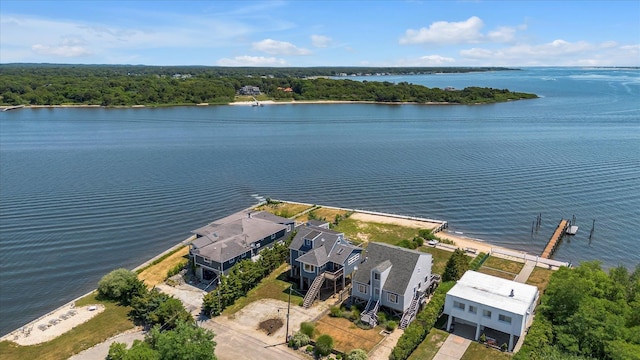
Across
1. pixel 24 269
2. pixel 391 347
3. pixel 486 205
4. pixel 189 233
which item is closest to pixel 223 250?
pixel 189 233

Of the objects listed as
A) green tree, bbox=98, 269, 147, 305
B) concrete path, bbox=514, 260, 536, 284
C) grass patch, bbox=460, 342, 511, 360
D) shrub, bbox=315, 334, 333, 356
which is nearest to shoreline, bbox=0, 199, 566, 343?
concrete path, bbox=514, 260, 536, 284

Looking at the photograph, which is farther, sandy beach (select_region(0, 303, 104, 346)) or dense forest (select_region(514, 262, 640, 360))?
sandy beach (select_region(0, 303, 104, 346))

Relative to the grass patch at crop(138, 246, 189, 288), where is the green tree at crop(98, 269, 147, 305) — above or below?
above

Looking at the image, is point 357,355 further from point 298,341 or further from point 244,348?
point 244,348

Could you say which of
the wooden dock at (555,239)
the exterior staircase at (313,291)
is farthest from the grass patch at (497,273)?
the exterior staircase at (313,291)

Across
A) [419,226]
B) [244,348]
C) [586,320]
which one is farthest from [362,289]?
[419,226]

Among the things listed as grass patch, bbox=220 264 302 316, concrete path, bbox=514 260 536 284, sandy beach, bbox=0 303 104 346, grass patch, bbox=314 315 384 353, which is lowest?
sandy beach, bbox=0 303 104 346

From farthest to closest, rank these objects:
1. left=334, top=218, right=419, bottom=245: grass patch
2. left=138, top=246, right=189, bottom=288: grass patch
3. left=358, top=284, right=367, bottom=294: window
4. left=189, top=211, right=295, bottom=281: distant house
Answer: left=334, top=218, right=419, bottom=245: grass patch < left=138, top=246, right=189, bottom=288: grass patch < left=189, top=211, right=295, bottom=281: distant house < left=358, top=284, right=367, bottom=294: window

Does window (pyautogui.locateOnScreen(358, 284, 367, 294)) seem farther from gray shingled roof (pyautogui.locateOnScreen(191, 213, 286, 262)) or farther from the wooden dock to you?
the wooden dock
